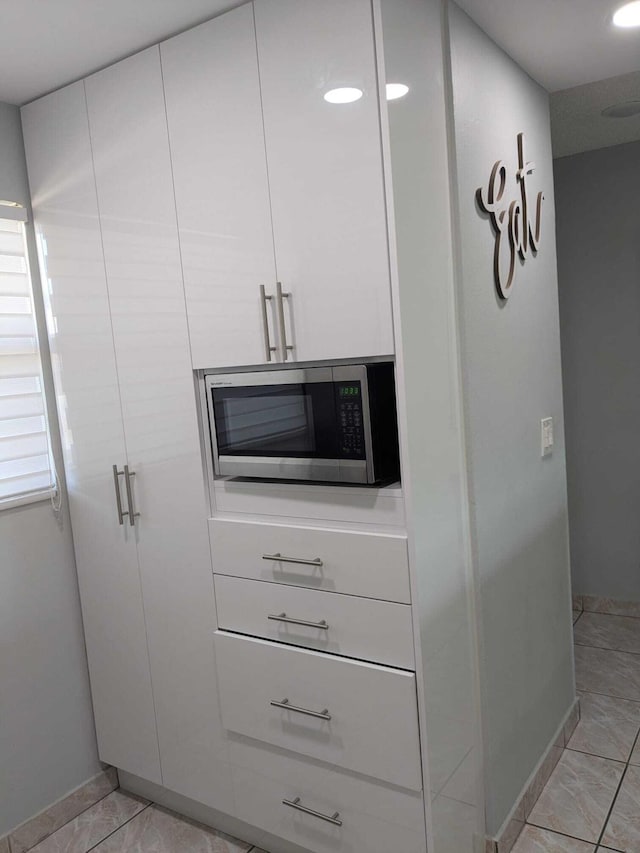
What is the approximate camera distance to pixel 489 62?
2211 millimetres

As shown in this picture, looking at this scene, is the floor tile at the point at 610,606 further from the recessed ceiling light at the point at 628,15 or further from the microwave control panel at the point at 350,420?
the recessed ceiling light at the point at 628,15

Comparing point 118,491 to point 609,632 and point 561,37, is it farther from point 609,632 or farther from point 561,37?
point 609,632

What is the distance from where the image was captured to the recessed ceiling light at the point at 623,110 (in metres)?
2.93

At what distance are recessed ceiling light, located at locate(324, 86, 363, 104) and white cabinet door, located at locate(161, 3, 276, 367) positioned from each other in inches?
8.7

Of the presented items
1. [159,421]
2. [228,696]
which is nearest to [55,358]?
[159,421]

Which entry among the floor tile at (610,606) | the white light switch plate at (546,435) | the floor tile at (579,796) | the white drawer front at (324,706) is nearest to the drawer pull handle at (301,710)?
the white drawer front at (324,706)

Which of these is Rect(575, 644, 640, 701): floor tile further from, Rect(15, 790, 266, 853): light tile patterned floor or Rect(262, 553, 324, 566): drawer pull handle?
Rect(262, 553, 324, 566): drawer pull handle

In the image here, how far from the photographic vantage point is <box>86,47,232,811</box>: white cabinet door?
7.10 ft

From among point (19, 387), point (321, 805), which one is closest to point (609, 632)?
point (321, 805)

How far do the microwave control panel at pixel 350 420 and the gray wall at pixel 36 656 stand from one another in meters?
1.20

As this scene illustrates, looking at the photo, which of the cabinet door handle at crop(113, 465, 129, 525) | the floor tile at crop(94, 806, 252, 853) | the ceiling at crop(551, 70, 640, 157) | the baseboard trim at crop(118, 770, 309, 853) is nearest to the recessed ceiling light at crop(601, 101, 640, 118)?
the ceiling at crop(551, 70, 640, 157)

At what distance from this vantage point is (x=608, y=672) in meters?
3.29

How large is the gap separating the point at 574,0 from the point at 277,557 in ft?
5.73

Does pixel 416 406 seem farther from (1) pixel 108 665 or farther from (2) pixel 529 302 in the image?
(1) pixel 108 665
